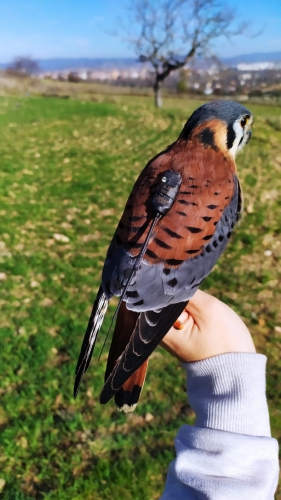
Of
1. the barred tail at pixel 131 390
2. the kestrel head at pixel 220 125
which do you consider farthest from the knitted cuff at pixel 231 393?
the kestrel head at pixel 220 125

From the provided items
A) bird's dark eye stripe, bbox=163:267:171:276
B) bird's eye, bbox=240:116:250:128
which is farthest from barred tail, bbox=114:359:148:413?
bird's eye, bbox=240:116:250:128

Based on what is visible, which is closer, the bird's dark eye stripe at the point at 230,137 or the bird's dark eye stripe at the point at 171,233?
the bird's dark eye stripe at the point at 171,233

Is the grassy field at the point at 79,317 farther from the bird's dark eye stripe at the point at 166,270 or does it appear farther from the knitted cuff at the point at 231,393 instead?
the bird's dark eye stripe at the point at 166,270

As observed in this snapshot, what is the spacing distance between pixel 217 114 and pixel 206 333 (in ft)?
3.31

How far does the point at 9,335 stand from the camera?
139 inches

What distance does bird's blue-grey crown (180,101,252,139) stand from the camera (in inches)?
78.8

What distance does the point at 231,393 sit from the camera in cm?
144

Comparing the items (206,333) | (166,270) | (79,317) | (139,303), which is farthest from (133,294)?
(79,317)

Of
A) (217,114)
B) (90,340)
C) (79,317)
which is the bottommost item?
(79,317)

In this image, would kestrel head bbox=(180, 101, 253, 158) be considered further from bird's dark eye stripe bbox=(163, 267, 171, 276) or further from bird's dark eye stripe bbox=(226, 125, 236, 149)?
bird's dark eye stripe bbox=(163, 267, 171, 276)

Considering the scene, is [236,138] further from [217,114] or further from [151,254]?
[151,254]

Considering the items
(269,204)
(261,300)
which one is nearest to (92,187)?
(269,204)

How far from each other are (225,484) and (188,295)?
0.71 metres

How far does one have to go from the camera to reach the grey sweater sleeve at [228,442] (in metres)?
1.25
